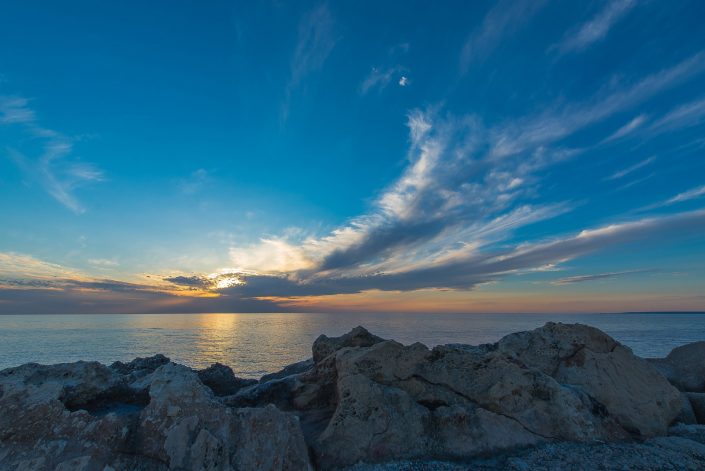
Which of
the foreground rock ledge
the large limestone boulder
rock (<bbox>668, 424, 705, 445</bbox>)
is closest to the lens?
the large limestone boulder

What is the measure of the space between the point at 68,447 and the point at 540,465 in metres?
10.7

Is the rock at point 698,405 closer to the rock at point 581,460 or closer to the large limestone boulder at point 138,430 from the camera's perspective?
the rock at point 581,460

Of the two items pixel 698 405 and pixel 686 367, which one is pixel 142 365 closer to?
pixel 698 405

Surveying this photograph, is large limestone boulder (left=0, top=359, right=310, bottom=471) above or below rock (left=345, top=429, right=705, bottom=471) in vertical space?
above

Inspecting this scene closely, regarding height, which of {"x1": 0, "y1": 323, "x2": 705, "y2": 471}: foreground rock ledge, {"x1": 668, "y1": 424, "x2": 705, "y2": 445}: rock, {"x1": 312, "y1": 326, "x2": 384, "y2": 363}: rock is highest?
{"x1": 312, "y1": 326, "x2": 384, "y2": 363}: rock

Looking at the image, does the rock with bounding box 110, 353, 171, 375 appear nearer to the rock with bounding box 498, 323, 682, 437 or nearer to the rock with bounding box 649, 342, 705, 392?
the rock with bounding box 498, 323, 682, 437

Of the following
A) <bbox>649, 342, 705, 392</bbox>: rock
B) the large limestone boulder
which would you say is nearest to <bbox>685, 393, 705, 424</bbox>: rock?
<bbox>649, 342, 705, 392</bbox>: rock

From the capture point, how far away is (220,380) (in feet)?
49.3

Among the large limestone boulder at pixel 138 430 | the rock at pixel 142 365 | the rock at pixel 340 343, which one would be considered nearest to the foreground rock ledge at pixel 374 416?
the large limestone boulder at pixel 138 430

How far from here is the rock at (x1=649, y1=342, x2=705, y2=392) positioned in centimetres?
1806

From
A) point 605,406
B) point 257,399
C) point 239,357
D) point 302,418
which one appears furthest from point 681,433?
point 239,357

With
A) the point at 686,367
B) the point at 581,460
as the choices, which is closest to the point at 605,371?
the point at 581,460

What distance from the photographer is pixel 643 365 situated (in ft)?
45.0

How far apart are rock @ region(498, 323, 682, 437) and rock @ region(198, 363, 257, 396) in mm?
10959
